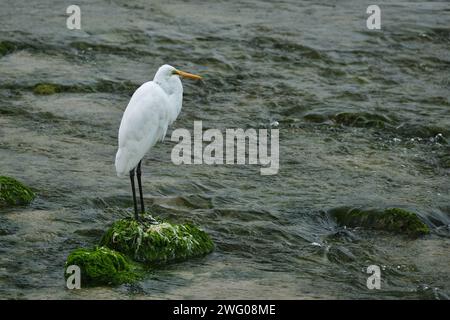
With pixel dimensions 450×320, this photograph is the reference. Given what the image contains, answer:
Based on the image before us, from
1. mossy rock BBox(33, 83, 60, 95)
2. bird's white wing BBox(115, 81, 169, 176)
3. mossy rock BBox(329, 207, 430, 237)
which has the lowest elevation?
mossy rock BBox(329, 207, 430, 237)

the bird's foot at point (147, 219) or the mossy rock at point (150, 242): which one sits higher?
the bird's foot at point (147, 219)

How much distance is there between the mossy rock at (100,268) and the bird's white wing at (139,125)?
989 mm

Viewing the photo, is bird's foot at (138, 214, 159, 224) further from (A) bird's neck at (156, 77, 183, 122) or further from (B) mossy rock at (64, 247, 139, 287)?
(A) bird's neck at (156, 77, 183, 122)

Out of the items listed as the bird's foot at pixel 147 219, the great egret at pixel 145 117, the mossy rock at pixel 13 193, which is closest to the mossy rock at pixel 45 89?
the mossy rock at pixel 13 193

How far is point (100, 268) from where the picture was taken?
24.0ft

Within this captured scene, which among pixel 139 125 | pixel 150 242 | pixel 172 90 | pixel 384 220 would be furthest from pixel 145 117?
pixel 384 220

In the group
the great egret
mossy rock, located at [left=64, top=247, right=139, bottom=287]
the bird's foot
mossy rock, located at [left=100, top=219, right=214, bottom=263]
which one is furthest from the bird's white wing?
mossy rock, located at [left=64, top=247, right=139, bottom=287]

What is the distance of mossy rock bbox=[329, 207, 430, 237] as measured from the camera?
907 centimetres

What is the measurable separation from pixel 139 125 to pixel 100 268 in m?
1.48

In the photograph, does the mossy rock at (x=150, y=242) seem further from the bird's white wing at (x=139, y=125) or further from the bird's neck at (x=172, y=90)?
the bird's neck at (x=172, y=90)

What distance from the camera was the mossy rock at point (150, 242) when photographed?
25.9ft

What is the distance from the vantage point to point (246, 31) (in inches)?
630

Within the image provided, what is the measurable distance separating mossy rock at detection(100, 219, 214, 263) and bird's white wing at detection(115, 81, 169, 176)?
0.55 meters

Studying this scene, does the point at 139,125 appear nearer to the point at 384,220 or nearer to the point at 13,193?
the point at 13,193
